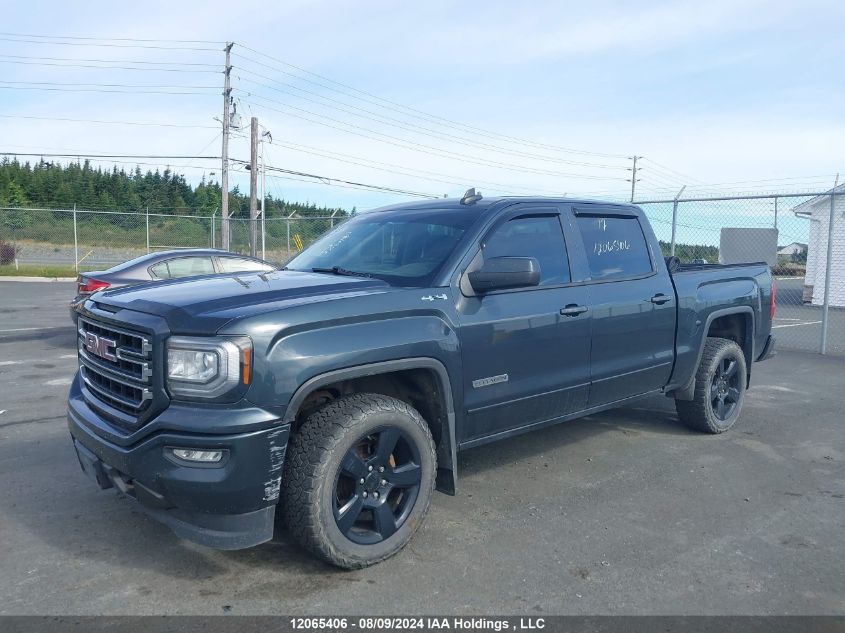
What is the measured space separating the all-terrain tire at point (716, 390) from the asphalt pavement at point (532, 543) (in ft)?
0.51

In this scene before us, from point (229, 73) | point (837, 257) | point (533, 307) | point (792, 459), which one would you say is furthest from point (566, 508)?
point (229, 73)

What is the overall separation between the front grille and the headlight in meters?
0.15

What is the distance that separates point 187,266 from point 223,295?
6825mm

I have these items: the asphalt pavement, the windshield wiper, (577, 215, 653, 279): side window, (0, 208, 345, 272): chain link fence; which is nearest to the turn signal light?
the asphalt pavement

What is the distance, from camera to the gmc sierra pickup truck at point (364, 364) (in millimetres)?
3146

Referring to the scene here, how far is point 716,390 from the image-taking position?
6.17m

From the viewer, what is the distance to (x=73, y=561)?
11.9ft

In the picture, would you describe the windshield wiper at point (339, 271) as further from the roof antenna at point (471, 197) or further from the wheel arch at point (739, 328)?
the wheel arch at point (739, 328)

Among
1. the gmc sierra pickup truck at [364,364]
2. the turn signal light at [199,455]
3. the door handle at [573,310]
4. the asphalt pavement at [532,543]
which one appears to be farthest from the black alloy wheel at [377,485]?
the door handle at [573,310]

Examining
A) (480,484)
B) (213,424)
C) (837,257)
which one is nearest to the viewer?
(213,424)

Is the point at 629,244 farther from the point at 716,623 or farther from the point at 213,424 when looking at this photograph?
the point at 213,424

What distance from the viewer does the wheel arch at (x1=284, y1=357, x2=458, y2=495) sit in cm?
353

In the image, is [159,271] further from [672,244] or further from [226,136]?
[226,136]

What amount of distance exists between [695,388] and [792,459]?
2.96 ft
